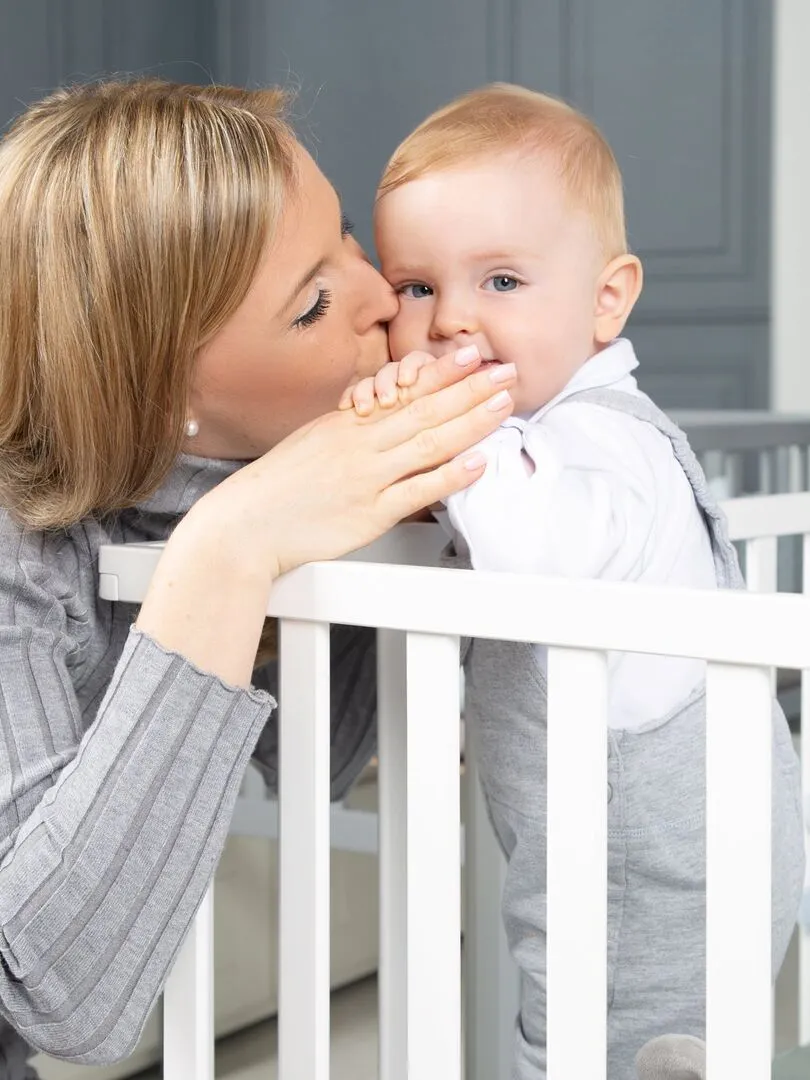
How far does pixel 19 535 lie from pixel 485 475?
0.33 m

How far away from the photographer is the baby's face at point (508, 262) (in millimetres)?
977

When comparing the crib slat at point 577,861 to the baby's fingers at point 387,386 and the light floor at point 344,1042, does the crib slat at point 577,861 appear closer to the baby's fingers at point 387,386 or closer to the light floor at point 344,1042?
the baby's fingers at point 387,386

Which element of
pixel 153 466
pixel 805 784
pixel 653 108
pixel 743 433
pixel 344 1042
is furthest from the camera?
pixel 653 108

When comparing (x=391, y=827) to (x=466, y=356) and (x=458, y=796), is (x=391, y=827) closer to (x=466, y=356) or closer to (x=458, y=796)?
(x=458, y=796)

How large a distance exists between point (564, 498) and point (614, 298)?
0.92 ft

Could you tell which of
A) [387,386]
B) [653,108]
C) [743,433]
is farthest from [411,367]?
[653,108]

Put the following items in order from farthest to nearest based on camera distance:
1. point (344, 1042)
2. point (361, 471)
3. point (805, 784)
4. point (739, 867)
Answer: point (344, 1042), point (805, 784), point (361, 471), point (739, 867)

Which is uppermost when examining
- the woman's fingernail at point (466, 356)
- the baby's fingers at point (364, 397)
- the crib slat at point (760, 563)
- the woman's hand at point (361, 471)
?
the woman's fingernail at point (466, 356)

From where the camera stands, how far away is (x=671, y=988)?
914 millimetres

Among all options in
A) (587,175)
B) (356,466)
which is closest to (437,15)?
(587,175)

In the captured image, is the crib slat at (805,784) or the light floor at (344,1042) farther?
the light floor at (344,1042)

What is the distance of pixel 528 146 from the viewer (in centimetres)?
99

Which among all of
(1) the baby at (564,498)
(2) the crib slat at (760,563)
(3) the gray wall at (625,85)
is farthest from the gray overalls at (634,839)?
(3) the gray wall at (625,85)

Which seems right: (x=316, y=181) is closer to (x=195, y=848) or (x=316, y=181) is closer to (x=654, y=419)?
(x=654, y=419)
